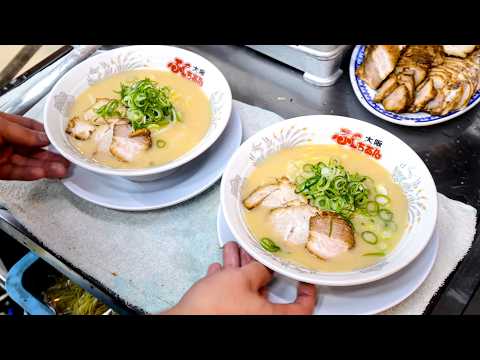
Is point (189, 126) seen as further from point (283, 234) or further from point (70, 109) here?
point (283, 234)

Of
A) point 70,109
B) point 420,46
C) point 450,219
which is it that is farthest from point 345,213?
point 70,109

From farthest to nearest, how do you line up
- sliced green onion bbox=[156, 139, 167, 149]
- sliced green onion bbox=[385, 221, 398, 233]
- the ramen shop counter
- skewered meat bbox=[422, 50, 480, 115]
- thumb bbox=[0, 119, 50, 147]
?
1. skewered meat bbox=[422, 50, 480, 115]
2. sliced green onion bbox=[156, 139, 167, 149]
3. thumb bbox=[0, 119, 50, 147]
4. the ramen shop counter
5. sliced green onion bbox=[385, 221, 398, 233]

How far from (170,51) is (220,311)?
1217 mm

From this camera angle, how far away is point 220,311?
4.13 feet

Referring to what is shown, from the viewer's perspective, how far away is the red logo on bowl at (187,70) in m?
1.98

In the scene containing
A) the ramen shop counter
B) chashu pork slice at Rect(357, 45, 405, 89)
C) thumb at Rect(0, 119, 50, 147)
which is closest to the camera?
the ramen shop counter

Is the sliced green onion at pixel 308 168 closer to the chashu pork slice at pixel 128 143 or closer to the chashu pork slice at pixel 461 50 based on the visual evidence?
the chashu pork slice at pixel 128 143

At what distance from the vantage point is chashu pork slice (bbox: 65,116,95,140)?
1826mm

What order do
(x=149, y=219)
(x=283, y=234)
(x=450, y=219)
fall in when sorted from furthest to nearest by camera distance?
(x=149, y=219), (x=450, y=219), (x=283, y=234)

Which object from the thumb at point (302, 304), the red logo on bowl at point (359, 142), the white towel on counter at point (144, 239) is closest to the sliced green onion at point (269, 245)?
the thumb at point (302, 304)

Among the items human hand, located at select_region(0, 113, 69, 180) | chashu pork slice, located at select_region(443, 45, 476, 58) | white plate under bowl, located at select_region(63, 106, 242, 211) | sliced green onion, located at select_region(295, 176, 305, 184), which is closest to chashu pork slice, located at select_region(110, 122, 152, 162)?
white plate under bowl, located at select_region(63, 106, 242, 211)

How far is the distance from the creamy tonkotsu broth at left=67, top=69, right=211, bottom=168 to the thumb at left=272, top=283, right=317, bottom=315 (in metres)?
0.70

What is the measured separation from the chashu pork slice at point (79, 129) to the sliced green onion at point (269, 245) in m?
0.84

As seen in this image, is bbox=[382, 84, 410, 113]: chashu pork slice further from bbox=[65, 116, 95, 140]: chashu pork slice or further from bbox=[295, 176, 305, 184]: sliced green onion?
bbox=[65, 116, 95, 140]: chashu pork slice
